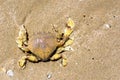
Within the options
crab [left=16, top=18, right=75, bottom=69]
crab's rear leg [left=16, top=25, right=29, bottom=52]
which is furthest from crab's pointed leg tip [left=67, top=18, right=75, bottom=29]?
crab's rear leg [left=16, top=25, right=29, bottom=52]

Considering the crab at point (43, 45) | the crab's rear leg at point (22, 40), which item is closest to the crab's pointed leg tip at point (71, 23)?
the crab at point (43, 45)

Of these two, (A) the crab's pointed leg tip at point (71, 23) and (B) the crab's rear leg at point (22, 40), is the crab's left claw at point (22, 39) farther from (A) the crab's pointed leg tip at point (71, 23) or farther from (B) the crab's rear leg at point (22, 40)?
(A) the crab's pointed leg tip at point (71, 23)

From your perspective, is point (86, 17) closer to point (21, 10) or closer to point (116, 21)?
point (116, 21)

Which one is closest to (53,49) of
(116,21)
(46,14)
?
(46,14)

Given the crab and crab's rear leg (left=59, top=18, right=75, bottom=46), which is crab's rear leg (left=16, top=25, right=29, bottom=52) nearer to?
the crab

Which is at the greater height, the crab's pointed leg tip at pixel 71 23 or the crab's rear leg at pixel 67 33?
the crab's pointed leg tip at pixel 71 23

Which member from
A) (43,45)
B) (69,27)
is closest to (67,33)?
(69,27)

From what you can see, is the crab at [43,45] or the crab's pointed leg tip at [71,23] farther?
the crab's pointed leg tip at [71,23]

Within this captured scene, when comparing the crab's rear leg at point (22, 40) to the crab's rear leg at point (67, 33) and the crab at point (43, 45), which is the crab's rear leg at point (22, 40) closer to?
the crab at point (43, 45)
